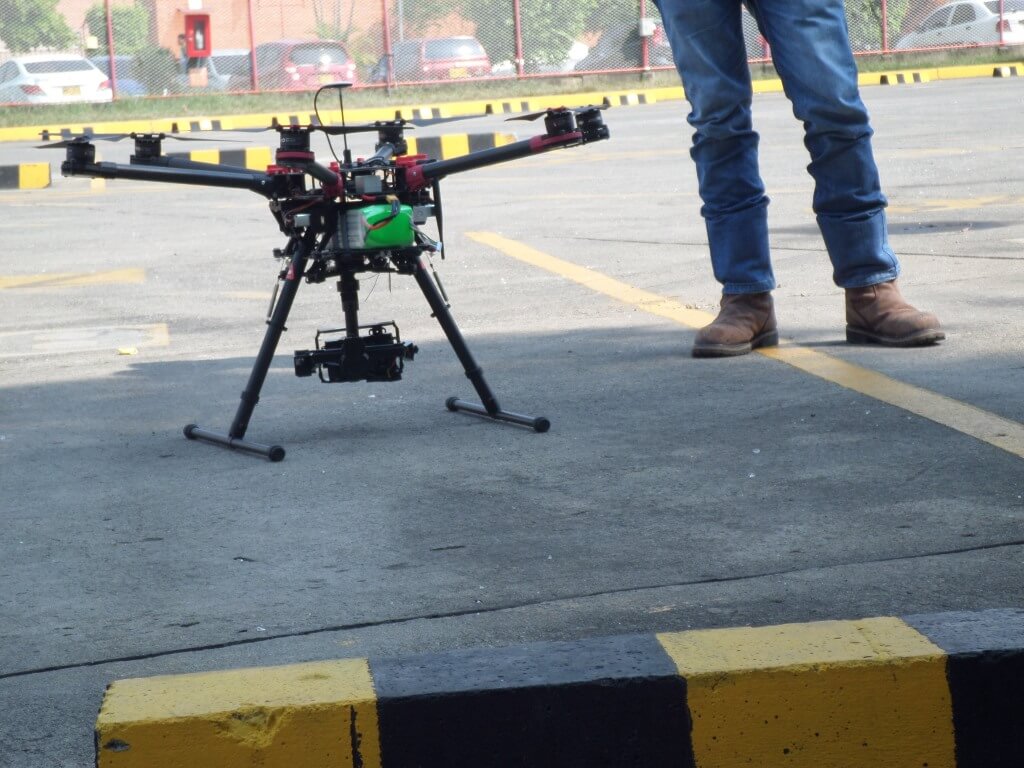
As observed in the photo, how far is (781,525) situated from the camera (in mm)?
3381

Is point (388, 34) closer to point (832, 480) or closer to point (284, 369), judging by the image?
point (284, 369)

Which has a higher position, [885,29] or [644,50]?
[885,29]

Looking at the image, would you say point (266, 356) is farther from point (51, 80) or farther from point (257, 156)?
point (51, 80)

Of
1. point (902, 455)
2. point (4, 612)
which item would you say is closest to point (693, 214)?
point (902, 455)

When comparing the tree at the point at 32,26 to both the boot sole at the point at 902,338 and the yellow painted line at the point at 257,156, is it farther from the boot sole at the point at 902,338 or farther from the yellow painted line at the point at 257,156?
the boot sole at the point at 902,338

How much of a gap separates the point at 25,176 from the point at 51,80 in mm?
9739

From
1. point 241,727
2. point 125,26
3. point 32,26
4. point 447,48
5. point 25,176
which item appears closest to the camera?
point 241,727

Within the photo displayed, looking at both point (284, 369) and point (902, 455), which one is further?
point (284, 369)

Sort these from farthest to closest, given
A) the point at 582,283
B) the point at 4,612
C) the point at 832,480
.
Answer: the point at 582,283
the point at 832,480
the point at 4,612

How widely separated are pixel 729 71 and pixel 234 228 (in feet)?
18.5

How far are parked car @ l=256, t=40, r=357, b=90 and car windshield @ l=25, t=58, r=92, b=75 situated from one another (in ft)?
8.43

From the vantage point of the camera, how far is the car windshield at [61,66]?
2466cm

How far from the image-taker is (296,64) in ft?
82.2

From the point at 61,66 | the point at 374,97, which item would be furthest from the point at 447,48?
the point at 61,66
